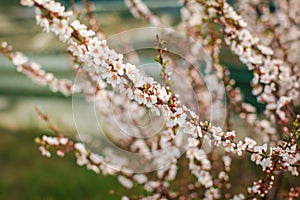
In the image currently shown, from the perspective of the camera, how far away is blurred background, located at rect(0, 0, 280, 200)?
3922mm

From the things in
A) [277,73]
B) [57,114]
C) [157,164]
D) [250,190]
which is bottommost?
[250,190]

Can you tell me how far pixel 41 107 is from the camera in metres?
5.64

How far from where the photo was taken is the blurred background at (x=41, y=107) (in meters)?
3.92

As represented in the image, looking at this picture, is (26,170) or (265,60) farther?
(26,170)

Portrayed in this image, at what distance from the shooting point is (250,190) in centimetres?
192

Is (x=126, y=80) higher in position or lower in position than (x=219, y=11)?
lower

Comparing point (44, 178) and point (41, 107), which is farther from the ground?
point (41, 107)

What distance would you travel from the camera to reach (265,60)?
223 centimetres

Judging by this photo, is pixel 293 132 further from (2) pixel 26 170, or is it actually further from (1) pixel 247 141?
(2) pixel 26 170

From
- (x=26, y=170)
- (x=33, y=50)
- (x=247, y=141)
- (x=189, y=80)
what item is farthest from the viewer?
(x=33, y=50)

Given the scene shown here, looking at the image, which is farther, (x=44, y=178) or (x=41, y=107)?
(x=41, y=107)

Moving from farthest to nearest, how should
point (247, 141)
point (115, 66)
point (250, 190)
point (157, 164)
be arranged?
point (157, 164)
point (250, 190)
point (247, 141)
point (115, 66)

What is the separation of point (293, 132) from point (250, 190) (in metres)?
0.42

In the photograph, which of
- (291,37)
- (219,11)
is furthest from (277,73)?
(291,37)
